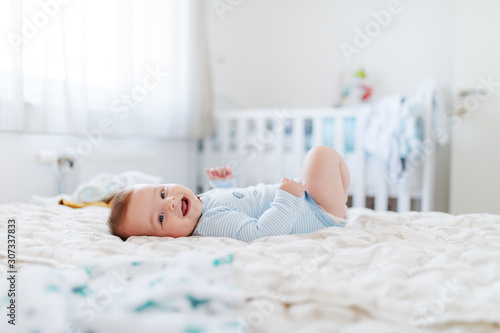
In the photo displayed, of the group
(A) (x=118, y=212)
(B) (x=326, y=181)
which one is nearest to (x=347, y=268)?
(B) (x=326, y=181)

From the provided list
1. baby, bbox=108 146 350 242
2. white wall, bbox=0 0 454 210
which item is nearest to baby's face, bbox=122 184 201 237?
baby, bbox=108 146 350 242

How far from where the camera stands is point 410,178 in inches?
91.9

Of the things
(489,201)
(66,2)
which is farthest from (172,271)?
(489,201)

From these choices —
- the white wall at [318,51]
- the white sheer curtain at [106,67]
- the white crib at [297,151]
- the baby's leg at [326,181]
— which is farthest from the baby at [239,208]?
the white wall at [318,51]

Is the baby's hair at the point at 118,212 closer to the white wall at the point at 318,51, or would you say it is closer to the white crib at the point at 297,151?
the white crib at the point at 297,151

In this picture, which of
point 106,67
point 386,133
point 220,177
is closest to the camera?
point 220,177

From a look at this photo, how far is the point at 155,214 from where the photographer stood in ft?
3.48

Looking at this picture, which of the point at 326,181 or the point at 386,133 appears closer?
the point at 326,181

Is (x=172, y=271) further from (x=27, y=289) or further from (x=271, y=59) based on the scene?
→ (x=271, y=59)

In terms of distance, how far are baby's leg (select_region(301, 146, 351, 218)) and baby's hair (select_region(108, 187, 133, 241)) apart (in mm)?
516

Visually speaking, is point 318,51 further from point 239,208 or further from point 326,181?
point 239,208

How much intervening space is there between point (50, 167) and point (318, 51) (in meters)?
2.11

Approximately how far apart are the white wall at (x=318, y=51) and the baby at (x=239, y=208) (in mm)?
1947

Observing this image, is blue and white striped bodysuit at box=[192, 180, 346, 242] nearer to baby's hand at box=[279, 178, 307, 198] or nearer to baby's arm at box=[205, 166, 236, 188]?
baby's hand at box=[279, 178, 307, 198]
